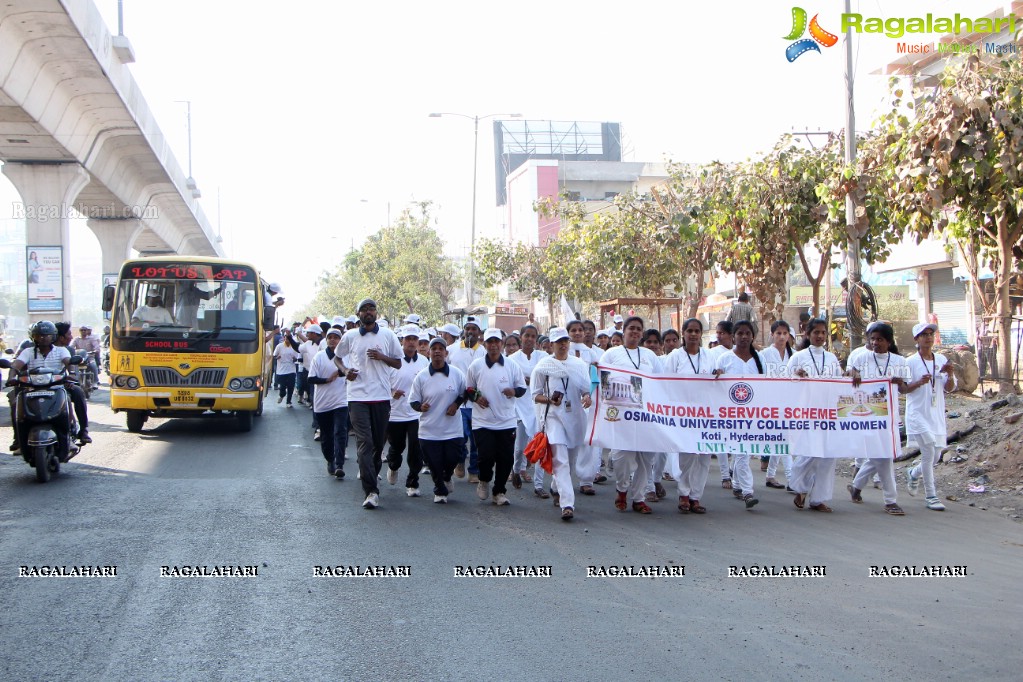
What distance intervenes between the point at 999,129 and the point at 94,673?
36.8 ft

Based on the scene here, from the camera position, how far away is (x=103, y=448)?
1364 centimetres

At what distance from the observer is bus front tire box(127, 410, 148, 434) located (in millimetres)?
15789

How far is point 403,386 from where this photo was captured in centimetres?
1045

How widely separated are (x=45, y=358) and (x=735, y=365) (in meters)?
7.30

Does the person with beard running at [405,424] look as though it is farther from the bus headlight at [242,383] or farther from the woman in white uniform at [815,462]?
the bus headlight at [242,383]

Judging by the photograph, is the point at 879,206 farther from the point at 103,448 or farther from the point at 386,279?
the point at 386,279

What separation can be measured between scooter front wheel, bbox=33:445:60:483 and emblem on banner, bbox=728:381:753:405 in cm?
705

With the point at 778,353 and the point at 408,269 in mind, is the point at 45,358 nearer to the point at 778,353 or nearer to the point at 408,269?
the point at 778,353

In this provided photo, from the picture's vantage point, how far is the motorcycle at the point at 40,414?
33.3 feet

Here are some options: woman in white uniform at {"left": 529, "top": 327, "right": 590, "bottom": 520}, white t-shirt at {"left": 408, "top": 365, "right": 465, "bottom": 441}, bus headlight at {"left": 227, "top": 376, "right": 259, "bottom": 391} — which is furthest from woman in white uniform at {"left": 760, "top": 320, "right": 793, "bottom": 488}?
bus headlight at {"left": 227, "top": 376, "right": 259, "bottom": 391}

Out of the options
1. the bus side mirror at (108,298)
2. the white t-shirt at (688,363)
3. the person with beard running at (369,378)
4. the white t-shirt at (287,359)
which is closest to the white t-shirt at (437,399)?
the person with beard running at (369,378)

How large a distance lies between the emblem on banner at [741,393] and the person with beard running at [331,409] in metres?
4.29

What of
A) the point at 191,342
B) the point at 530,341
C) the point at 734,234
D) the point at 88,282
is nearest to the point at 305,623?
the point at 530,341

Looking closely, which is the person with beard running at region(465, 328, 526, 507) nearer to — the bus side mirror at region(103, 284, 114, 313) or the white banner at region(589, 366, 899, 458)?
the white banner at region(589, 366, 899, 458)
